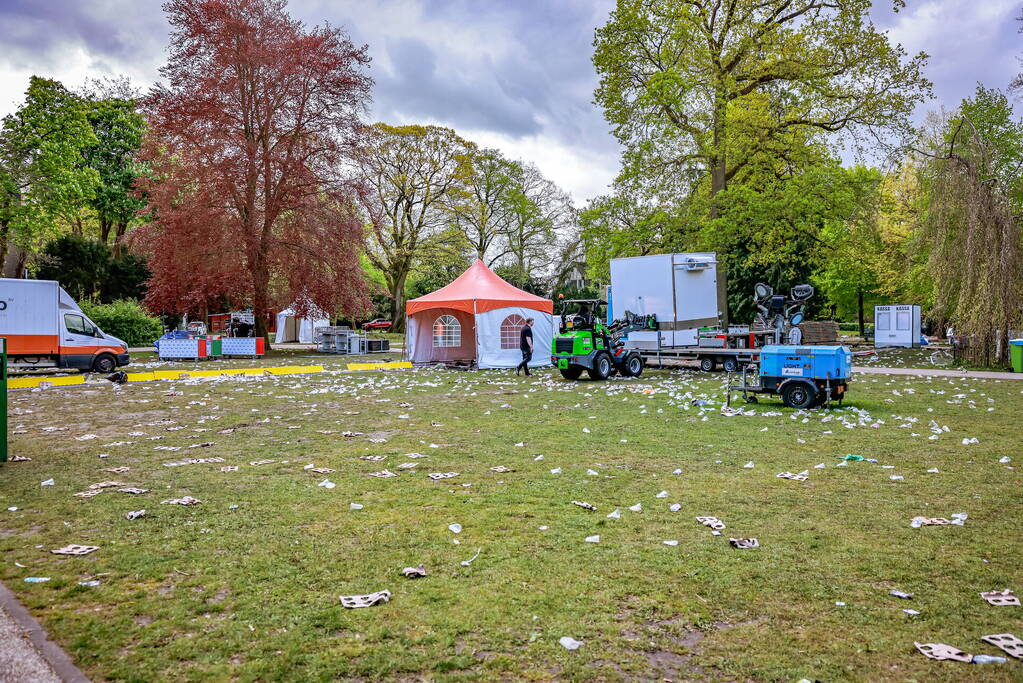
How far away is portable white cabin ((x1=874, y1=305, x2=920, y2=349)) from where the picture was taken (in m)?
30.9

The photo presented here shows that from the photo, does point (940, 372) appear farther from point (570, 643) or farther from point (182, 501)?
point (182, 501)

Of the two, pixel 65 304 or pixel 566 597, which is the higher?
pixel 65 304

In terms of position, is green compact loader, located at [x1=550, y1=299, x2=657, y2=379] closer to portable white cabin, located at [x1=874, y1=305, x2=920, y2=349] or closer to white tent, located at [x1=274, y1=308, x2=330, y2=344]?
portable white cabin, located at [x1=874, y1=305, x2=920, y2=349]

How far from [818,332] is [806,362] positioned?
20009 millimetres

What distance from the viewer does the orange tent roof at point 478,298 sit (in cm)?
2216

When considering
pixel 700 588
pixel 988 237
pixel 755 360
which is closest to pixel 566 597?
pixel 700 588

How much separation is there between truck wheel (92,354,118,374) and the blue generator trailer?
18068 millimetres

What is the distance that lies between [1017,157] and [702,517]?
982 inches

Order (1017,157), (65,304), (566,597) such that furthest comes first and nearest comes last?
(1017,157) → (65,304) → (566,597)

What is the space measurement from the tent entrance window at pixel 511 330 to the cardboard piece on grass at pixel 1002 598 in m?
19.6

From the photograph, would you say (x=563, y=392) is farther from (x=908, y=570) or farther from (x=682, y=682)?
(x=682, y=682)

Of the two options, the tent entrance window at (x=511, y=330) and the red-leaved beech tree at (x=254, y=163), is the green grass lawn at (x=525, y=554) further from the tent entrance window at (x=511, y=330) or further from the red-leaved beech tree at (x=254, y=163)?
the red-leaved beech tree at (x=254, y=163)

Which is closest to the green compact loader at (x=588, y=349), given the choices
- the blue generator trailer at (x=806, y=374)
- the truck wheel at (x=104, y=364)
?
the blue generator trailer at (x=806, y=374)

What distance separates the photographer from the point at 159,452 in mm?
7957
